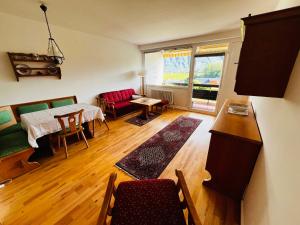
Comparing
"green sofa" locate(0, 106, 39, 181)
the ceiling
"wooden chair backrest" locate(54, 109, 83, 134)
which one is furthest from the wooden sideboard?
"green sofa" locate(0, 106, 39, 181)

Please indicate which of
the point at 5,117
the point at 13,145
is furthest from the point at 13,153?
the point at 5,117

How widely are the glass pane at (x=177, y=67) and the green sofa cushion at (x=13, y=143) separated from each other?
15.0ft

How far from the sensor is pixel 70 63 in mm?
3342

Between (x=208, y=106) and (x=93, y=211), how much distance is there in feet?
15.3

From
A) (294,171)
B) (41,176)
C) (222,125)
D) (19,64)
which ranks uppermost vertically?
(19,64)

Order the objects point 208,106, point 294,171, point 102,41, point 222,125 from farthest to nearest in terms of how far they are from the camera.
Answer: point 208,106
point 102,41
point 222,125
point 294,171

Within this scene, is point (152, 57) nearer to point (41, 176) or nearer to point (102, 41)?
point (102, 41)

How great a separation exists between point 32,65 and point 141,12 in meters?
2.56

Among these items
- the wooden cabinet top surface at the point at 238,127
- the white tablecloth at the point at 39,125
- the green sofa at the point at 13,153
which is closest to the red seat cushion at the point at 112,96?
the white tablecloth at the point at 39,125

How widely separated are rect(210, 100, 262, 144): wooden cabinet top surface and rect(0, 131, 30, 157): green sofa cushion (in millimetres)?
2676

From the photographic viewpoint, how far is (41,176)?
6.18ft

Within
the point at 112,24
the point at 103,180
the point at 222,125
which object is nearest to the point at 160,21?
the point at 112,24

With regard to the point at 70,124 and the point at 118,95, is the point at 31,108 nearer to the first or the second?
the point at 70,124

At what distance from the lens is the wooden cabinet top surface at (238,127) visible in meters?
1.27
